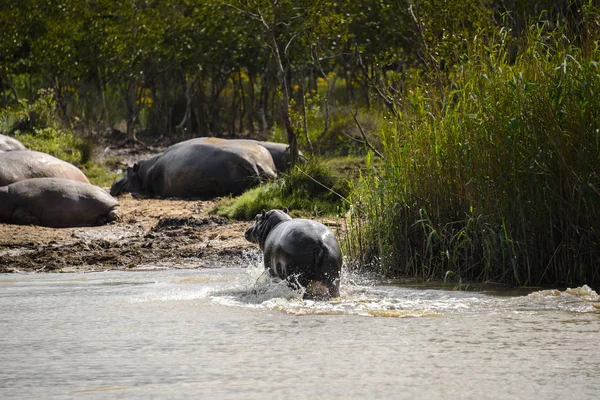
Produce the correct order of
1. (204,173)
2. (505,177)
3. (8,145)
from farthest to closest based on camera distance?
(8,145) < (204,173) < (505,177)

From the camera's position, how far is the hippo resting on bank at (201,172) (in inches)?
601

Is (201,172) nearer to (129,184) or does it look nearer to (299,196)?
(129,184)

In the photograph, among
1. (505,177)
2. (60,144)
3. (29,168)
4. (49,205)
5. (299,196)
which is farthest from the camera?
(60,144)

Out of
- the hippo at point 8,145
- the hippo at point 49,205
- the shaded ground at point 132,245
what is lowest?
the shaded ground at point 132,245

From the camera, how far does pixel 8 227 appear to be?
12094mm

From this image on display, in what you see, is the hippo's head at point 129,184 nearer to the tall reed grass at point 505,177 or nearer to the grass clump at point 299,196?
the grass clump at point 299,196

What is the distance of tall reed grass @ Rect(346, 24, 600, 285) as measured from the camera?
7.59 meters

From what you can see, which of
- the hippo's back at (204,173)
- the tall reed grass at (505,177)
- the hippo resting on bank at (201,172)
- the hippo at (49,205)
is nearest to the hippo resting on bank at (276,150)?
the hippo resting on bank at (201,172)

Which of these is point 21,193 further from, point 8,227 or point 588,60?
point 588,60

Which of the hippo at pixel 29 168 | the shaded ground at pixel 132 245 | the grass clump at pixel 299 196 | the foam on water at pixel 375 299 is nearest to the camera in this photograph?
the foam on water at pixel 375 299

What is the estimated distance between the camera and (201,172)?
15383mm

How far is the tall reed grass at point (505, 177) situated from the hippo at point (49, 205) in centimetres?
497

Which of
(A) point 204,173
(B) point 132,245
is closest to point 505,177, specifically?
(B) point 132,245

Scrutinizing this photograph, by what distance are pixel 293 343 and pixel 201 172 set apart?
9.92m
